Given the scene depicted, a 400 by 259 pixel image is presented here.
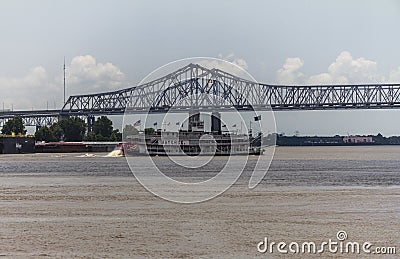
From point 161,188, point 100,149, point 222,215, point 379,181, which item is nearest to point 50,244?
→ point 222,215

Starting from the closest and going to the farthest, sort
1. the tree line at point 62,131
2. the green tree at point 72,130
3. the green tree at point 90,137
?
the tree line at point 62,131 → the green tree at point 72,130 → the green tree at point 90,137

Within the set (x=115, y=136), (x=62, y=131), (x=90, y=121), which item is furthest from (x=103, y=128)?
(x=62, y=131)

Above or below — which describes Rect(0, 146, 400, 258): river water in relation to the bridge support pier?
below

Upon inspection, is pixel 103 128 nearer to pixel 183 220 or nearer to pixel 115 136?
pixel 115 136

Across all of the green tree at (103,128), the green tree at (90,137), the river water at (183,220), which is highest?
the green tree at (103,128)

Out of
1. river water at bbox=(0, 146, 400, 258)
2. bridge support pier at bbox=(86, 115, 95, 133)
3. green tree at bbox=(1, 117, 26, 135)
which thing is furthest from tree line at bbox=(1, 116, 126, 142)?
river water at bbox=(0, 146, 400, 258)

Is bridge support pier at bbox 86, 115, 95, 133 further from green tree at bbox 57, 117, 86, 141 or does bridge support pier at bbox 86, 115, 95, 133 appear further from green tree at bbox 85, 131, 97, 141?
green tree at bbox 57, 117, 86, 141

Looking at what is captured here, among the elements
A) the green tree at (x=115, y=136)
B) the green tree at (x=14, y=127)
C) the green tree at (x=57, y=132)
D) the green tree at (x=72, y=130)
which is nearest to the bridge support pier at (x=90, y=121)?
the green tree at (x=115, y=136)

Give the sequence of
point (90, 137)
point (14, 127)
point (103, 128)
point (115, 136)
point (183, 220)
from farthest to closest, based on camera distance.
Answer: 1. point (115, 136)
2. point (103, 128)
3. point (90, 137)
4. point (14, 127)
5. point (183, 220)

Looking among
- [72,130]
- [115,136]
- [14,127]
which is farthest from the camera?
[115,136]

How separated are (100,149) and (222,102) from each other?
3026 centimetres

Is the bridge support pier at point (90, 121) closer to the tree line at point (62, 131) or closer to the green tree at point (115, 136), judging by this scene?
the tree line at point (62, 131)

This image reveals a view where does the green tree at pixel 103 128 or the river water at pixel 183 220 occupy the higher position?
the green tree at pixel 103 128

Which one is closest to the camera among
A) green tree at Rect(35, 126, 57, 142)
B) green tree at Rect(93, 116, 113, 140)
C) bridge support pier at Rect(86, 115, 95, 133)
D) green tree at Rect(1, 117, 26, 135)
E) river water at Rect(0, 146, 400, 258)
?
river water at Rect(0, 146, 400, 258)
